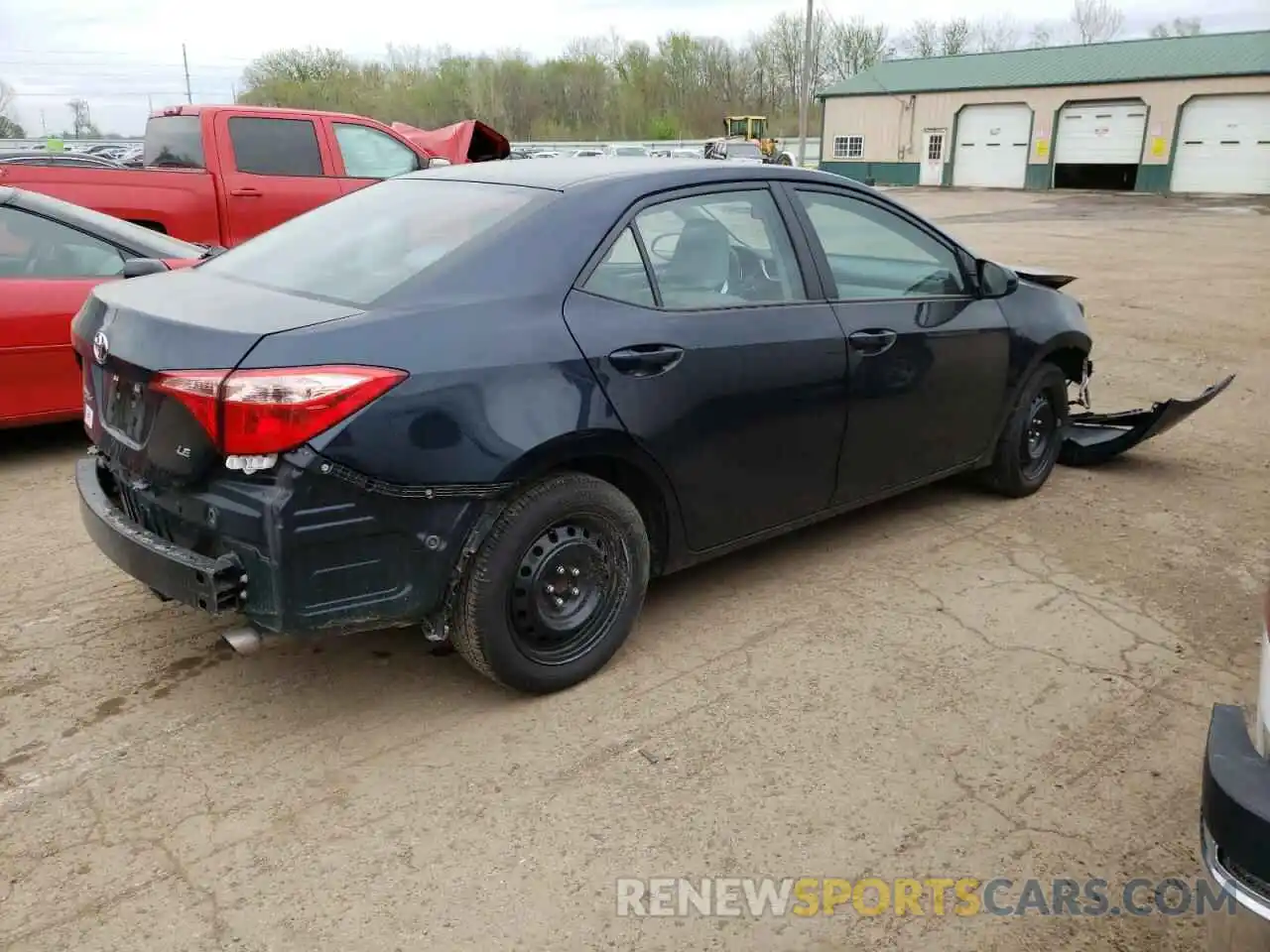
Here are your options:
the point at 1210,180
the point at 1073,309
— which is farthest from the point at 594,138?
the point at 1073,309

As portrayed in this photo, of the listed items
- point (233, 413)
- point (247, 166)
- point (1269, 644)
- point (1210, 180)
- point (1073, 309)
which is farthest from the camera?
point (1210, 180)

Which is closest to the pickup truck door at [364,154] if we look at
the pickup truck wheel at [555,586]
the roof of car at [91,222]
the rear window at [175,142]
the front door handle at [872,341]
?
the rear window at [175,142]

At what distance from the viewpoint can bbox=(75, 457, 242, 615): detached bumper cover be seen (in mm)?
2740

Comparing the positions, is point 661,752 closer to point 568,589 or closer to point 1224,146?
point 568,589

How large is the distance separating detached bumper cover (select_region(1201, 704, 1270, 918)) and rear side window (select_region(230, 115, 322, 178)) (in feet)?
28.6

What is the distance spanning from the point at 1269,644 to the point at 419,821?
2.02 metres

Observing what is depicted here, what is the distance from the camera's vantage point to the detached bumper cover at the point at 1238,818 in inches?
58.1

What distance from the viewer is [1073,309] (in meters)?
5.21

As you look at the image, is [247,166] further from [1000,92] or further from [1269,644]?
[1000,92]

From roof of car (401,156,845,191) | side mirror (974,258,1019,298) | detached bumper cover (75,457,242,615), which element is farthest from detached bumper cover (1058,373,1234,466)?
detached bumper cover (75,457,242,615)

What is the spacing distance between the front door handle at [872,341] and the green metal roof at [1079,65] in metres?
36.7

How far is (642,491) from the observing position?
3475 mm

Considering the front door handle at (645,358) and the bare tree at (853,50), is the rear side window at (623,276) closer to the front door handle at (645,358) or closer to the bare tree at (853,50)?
the front door handle at (645,358)

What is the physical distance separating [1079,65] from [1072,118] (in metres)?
2.22
